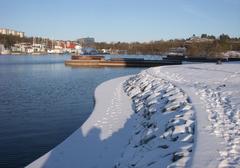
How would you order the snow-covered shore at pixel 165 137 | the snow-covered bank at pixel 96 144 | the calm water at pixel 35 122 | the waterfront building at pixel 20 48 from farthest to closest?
the waterfront building at pixel 20 48
the calm water at pixel 35 122
the snow-covered bank at pixel 96 144
the snow-covered shore at pixel 165 137

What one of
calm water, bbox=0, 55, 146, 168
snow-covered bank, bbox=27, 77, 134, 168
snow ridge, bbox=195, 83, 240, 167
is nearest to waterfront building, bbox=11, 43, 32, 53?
calm water, bbox=0, 55, 146, 168

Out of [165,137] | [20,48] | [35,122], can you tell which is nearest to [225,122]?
[165,137]

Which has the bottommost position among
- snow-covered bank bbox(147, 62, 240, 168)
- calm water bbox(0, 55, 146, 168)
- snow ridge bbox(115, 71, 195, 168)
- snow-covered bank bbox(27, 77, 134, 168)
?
calm water bbox(0, 55, 146, 168)

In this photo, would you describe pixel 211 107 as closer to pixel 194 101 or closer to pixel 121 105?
pixel 194 101

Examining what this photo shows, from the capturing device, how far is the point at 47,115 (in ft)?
56.4

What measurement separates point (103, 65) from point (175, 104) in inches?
2463

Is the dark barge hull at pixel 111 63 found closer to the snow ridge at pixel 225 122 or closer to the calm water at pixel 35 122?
the calm water at pixel 35 122

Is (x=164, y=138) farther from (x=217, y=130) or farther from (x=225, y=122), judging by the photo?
(x=225, y=122)

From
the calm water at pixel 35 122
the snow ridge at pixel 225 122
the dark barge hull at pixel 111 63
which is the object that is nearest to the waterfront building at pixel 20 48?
the dark barge hull at pixel 111 63

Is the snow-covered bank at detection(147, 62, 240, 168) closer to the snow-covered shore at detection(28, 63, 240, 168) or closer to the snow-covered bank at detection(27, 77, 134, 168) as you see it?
the snow-covered shore at detection(28, 63, 240, 168)

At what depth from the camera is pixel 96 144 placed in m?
10.6

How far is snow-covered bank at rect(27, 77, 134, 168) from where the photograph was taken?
9.26 meters

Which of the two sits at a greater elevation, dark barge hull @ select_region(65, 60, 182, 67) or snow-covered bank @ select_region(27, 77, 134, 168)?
snow-covered bank @ select_region(27, 77, 134, 168)

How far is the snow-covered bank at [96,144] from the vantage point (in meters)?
9.26
